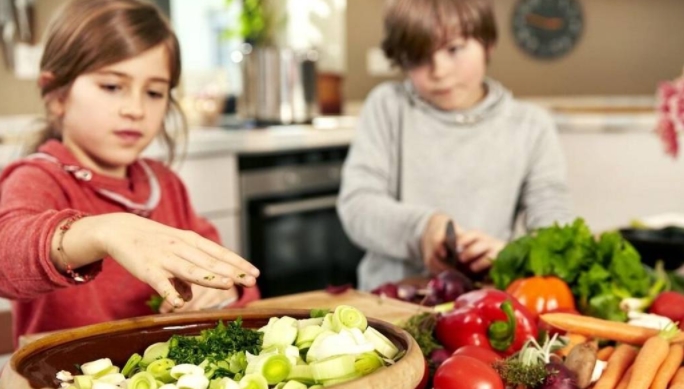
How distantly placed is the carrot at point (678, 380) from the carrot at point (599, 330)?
0.11 m

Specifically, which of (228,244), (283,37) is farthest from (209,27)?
(228,244)

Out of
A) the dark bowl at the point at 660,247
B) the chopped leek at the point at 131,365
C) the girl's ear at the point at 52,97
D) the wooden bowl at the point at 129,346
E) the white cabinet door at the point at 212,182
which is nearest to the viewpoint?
the wooden bowl at the point at 129,346

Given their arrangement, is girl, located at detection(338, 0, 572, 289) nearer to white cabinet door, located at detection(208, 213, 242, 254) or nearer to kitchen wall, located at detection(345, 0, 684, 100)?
white cabinet door, located at detection(208, 213, 242, 254)

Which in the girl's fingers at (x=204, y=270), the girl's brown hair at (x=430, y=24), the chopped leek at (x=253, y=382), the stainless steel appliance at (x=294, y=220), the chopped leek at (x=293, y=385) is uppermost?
the girl's brown hair at (x=430, y=24)

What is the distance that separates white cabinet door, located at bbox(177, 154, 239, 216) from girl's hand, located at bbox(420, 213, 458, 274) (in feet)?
5.26

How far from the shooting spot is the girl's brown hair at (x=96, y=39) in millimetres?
1389

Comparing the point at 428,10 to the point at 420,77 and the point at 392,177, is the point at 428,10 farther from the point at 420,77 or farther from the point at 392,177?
the point at 392,177

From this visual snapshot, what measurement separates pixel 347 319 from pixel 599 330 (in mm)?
466

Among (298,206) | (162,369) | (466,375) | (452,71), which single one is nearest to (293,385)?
(162,369)

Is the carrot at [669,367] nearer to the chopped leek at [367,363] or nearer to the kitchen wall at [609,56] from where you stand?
the chopped leek at [367,363]

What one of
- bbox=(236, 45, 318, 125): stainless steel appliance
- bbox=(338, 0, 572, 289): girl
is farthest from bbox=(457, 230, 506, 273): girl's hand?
bbox=(236, 45, 318, 125): stainless steel appliance

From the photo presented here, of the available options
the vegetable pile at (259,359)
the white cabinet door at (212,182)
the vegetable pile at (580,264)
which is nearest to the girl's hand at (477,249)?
the vegetable pile at (580,264)

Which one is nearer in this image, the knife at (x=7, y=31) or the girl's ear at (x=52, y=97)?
the girl's ear at (x=52, y=97)

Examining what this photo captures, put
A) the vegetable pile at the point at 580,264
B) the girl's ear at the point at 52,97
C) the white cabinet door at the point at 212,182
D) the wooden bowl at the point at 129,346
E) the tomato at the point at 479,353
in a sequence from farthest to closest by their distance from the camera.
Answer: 1. the white cabinet door at the point at 212,182
2. the girl's ear at the point at 52,97
3. the vegetable pile at the point at 580,264
4. the tomato at the point at 479,353
5. the wooden bowl at the point at 129,346
